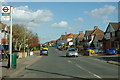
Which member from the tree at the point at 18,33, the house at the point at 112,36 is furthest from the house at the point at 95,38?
the tree at the point at 18,33

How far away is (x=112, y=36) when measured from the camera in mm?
47469

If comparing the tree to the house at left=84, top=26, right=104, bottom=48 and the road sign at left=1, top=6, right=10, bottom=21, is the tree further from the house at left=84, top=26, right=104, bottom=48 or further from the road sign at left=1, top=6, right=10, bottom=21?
the road sign at left=1, top=6, right=10, bottom=21

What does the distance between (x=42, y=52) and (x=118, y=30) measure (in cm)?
2030

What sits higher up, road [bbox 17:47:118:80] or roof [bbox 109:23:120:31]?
roof [bbox 109:23:120:31]

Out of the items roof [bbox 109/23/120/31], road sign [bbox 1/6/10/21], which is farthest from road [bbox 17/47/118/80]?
roof [bbox 109/23/120/31]

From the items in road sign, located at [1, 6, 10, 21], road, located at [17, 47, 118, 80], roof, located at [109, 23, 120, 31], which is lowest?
road, located at [17, 47, 118, 80]

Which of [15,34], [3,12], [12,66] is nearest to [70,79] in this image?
[12,66]

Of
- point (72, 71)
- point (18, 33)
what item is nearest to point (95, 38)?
point (18, 33)

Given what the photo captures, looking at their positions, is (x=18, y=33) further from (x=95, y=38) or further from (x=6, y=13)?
(x=6, y=13)

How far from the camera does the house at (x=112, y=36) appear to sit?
143 ft

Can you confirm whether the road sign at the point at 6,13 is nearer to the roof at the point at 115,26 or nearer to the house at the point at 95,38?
the roof at the point at 115,26

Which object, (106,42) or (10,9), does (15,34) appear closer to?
(106,42)

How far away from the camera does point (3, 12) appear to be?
41.3ft

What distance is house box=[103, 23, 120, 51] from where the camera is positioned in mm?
43656
